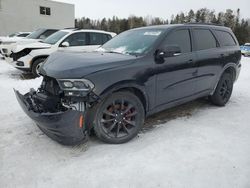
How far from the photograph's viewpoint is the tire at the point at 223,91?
5.21m

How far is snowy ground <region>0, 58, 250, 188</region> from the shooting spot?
8.59 feet

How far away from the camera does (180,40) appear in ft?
13.7

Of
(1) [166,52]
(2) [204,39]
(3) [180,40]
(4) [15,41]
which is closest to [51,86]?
(1) [166,52]

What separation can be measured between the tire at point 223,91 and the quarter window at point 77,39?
5267 mm

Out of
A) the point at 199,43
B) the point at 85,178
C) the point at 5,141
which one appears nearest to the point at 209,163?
the point at 85,178

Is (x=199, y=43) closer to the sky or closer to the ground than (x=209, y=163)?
closer to the sky

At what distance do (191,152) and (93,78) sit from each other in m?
1.68

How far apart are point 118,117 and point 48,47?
229 inches

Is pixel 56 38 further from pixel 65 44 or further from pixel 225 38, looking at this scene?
pixel 225 38

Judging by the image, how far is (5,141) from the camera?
341 cm

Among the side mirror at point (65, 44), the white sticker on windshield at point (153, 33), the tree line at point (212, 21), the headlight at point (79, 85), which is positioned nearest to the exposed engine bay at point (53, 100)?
the headlight at point (79, 85)

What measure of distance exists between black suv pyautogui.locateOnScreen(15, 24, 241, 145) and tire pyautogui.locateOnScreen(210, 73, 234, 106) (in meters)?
0.49

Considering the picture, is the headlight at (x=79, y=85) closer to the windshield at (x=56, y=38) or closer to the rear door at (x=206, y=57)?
the rear door at (x=206, y=57)

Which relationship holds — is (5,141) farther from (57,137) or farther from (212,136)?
(212,136)
